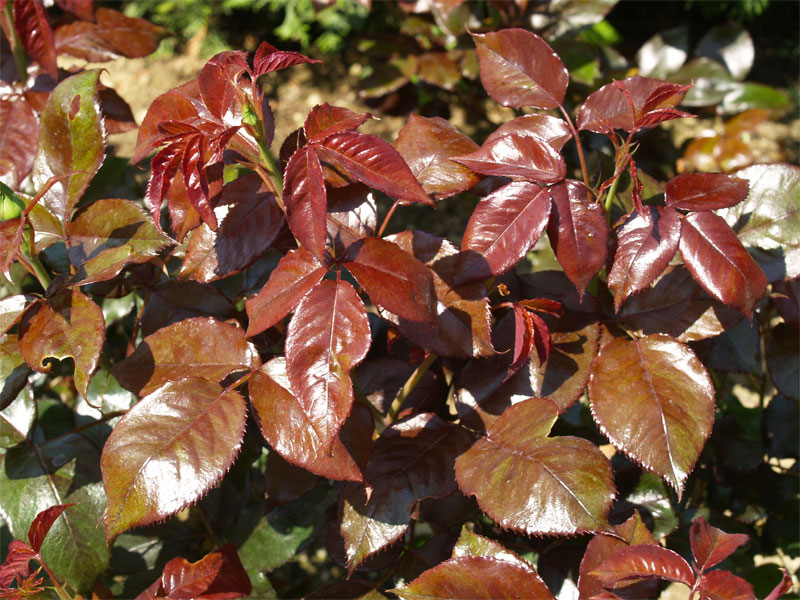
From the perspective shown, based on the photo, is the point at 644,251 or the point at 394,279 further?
the point at 644,251

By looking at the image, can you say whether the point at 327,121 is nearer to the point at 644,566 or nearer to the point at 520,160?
the point at 520,160

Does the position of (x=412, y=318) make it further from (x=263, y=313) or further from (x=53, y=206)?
(x=53, y=206)

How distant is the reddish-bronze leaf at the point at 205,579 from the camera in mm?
821

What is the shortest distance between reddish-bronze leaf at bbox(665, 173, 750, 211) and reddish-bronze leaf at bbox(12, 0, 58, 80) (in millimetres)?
1006

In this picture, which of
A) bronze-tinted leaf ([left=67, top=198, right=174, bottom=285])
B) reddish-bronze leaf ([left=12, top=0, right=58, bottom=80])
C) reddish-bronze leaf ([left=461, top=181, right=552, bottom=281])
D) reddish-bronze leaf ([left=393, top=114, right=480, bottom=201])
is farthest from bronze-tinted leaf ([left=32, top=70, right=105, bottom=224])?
reddish-bronze leaf ([left=461, top=181, right=552, bottom=281])

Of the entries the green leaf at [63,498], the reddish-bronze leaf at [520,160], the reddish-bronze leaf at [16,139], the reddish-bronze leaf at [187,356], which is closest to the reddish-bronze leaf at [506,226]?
A: the reddish-bronze leaf at [520,160]

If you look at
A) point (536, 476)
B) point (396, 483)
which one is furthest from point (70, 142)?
point (536, 476)

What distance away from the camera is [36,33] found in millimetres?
1258

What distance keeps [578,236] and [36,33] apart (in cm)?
101

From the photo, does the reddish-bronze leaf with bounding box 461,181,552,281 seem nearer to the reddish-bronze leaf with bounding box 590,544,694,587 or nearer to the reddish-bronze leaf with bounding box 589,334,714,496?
the reddish-bronze leaf with bounding box 589,334,714,496

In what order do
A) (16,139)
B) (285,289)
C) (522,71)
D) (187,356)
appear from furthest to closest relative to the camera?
(16,139), (522,71), (187,356), (285,289)

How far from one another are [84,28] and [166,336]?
2.59ft

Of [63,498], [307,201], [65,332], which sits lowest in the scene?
[63,498]

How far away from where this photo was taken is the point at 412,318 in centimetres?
74
